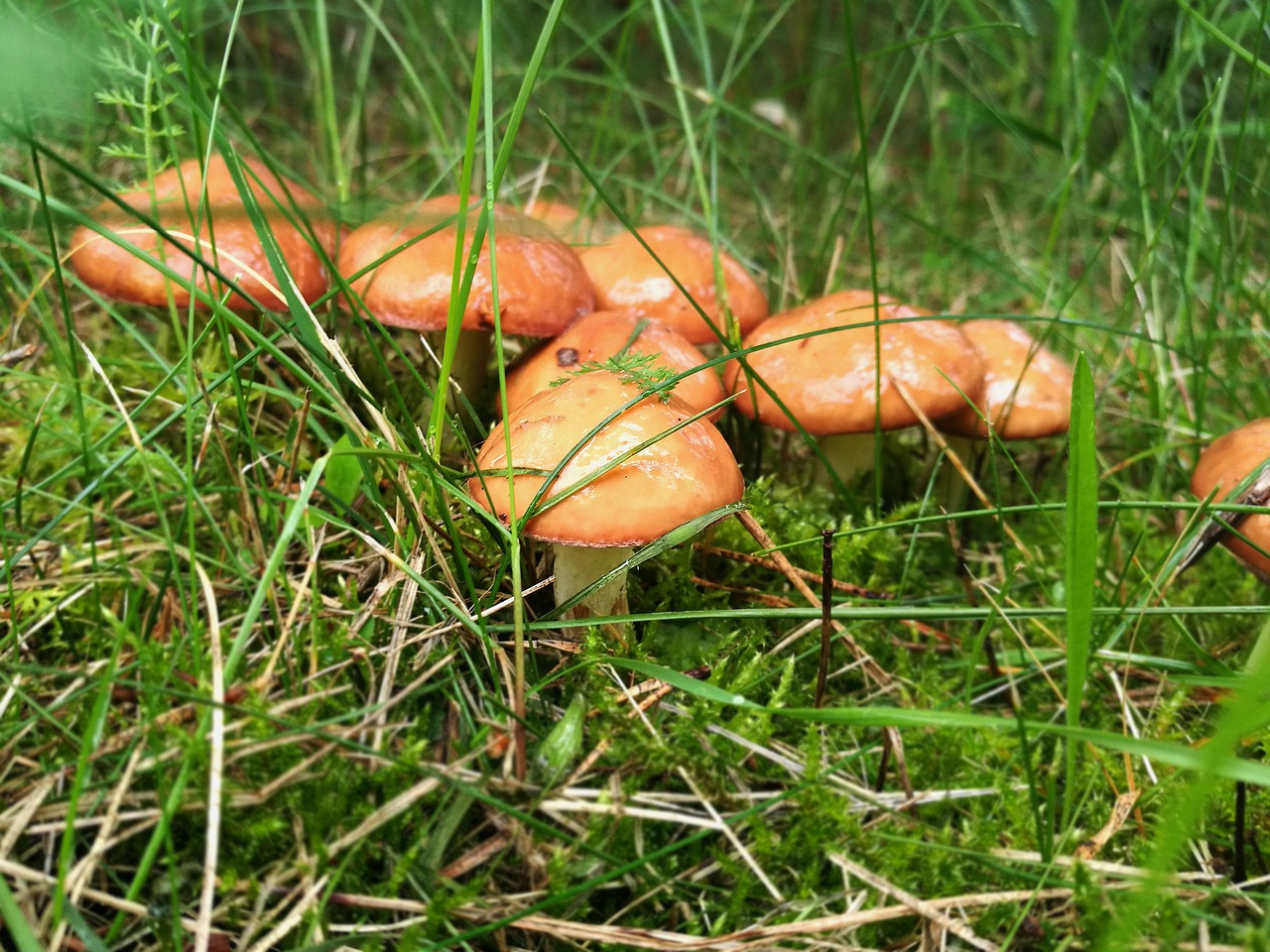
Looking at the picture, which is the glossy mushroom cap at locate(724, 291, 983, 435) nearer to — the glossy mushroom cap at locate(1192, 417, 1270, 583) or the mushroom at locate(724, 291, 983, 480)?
the mushroom at locate(724, 291, 983, 480)

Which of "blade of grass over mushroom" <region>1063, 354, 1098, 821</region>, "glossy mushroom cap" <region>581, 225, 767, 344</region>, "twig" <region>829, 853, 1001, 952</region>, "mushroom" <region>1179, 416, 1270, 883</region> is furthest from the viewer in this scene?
"glossy mushroom cap" <region>581, 225, 767, 344</region>

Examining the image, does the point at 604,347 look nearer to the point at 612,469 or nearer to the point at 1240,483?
the point at 612,469

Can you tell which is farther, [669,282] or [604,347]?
[669,282]

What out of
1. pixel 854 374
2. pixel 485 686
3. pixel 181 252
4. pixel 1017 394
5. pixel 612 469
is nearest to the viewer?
pixel 612 469

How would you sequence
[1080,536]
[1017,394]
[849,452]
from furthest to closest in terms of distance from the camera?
[849,452], [1017,394], [1080,536]

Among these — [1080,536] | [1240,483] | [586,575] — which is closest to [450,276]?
[586,575]

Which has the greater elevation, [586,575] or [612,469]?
[612,469]

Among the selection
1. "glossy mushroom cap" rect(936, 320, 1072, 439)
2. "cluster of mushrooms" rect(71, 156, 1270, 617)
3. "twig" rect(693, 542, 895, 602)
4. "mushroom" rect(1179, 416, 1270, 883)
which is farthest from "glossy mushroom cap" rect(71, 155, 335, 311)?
"mushroom" rect(1179, 416, 1270, 883)
